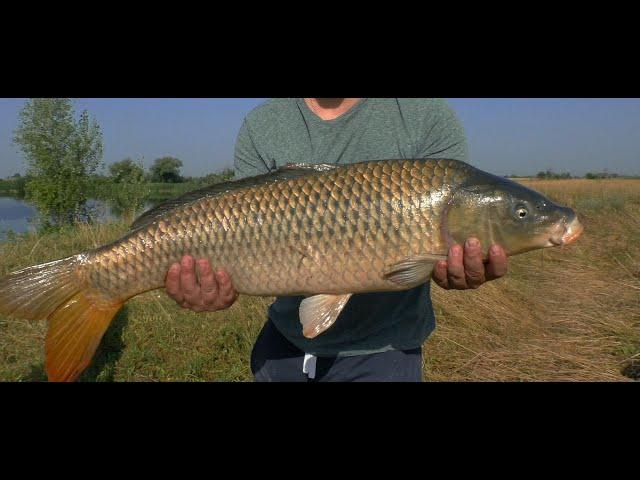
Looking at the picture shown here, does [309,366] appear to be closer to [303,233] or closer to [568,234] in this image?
[303,233]

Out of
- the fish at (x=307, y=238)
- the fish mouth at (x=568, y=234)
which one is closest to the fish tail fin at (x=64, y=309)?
the fish at (x=307, y=238)

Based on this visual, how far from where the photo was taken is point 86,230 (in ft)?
26.0

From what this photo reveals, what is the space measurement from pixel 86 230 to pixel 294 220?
725cm

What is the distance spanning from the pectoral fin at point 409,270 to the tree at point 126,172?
1644cm

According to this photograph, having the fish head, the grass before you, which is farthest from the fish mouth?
the grass

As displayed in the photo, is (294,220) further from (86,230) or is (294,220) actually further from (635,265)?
(86,230)

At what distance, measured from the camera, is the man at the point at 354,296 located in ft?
5.49

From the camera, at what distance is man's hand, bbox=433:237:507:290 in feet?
5.00

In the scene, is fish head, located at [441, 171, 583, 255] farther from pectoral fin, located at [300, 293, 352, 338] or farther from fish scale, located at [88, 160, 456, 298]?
pectoral fin, located at [300, 293, 352, 338]

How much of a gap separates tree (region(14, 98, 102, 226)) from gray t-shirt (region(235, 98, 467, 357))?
631 inches

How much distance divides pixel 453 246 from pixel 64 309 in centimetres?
122

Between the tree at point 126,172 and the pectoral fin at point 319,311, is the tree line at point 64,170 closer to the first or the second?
the tree at point 126,172
